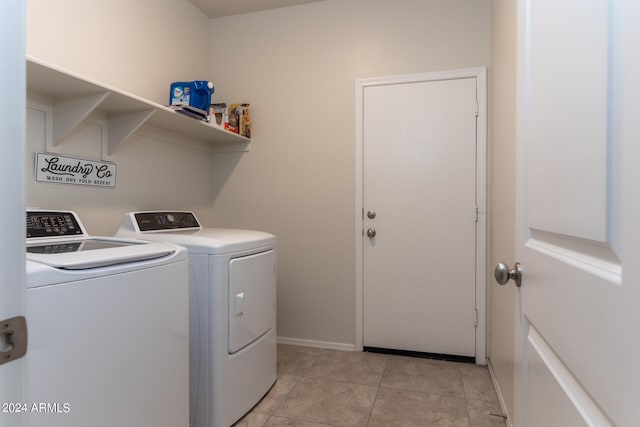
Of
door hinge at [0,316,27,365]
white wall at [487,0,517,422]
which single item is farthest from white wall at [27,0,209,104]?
white wall at [487,0,517,422]

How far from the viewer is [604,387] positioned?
Result: 1.48 ft

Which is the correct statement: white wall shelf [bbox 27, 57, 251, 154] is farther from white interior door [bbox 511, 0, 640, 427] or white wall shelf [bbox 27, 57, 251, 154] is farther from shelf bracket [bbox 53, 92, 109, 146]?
white interior door [bbox 511, 0, 640, 427]

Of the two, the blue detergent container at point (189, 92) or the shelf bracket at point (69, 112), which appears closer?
the shelf bracket at point (69, 112)

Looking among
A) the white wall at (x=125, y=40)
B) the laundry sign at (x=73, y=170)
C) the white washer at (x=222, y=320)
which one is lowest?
the white washer at (x=222, y=320)

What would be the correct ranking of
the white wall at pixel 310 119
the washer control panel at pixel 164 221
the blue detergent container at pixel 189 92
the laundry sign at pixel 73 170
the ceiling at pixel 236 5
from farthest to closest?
1. the ceiling at pixel 236 5
2. the white wall at pixel 310 119
3. the blue detergent container at pixel 189 92
4. the washer control panel at pixel 164 221
5. the laundry sign at pixel 73 170

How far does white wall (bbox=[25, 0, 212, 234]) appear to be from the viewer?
1.60 meters

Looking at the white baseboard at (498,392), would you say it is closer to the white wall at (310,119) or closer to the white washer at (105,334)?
the white wall at (310,119)

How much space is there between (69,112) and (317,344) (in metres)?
2.22

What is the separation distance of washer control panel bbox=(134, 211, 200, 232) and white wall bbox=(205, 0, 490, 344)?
631mm

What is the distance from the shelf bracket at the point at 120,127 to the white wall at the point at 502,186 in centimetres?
197

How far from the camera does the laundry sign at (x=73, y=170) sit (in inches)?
62.5

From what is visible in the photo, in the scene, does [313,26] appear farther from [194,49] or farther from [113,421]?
[113,421]

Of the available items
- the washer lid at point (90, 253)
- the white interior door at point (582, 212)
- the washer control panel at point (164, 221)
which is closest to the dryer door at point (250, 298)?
the washer lid at point (90, 253)

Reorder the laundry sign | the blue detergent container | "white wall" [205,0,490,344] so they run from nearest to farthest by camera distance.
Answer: the laundry sign < the blue detergent container < "white wall" [205,0,490,344]
